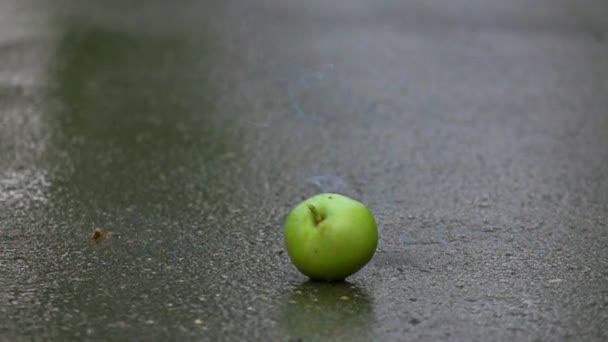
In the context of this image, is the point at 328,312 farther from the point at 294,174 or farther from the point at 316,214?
the point at 294,174

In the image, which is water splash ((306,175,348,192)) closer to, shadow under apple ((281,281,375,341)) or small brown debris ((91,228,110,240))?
small brown debris ((91,228,110,240))

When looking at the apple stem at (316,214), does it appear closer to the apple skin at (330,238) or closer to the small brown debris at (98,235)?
the apple skin at (330,238)

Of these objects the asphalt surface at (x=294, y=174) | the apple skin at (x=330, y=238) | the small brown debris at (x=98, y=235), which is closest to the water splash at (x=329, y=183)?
the asphalt surface at (x=294, y=174)

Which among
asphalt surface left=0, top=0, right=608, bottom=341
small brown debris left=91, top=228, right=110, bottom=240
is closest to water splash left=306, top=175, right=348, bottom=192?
asphalt surface left=0, top=0, right=608, bottom=341

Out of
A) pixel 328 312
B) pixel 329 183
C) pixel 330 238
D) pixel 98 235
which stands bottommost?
pixel 328 312

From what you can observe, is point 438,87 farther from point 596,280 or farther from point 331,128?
point 596,280

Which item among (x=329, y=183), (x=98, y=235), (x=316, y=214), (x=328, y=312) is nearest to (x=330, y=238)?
(x=316, y=214)

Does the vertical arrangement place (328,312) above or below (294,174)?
below

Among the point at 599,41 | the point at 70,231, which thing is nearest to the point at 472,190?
the point at 70,231
